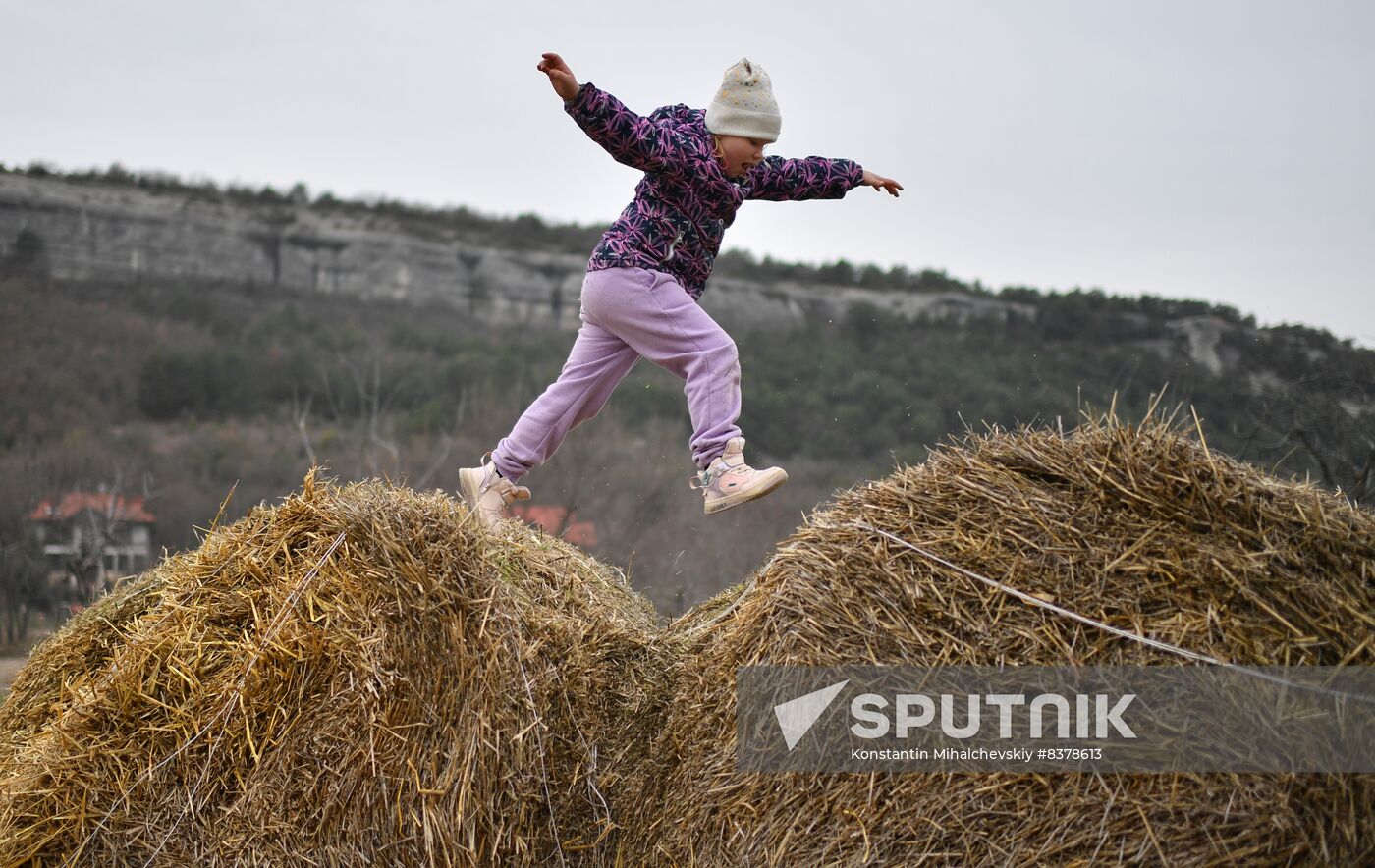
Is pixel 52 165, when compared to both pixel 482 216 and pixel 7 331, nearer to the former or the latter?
pixel 7 331

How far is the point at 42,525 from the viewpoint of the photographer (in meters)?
28.6

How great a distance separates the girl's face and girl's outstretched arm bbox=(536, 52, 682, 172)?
26 centimetres

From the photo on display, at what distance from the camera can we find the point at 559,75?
461 centimetres

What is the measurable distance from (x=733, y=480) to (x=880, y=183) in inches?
69.7

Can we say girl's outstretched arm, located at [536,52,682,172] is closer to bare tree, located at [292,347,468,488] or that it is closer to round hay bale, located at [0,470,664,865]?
round hay bale, located at [0,470,664,865]

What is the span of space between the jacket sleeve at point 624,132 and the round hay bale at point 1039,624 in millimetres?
1843

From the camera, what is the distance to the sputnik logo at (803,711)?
3275 millimetres

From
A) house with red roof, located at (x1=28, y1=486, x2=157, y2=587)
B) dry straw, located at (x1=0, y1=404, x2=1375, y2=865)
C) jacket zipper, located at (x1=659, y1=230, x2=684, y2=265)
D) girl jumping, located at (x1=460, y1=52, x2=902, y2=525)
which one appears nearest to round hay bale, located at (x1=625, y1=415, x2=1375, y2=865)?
dry straw, located at (x1=0, y1=404, x2=1375, y2=865)

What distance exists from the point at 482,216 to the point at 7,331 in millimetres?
24421

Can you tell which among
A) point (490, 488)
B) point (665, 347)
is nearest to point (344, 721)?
point (490, 488)

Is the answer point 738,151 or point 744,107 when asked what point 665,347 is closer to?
point 738,151

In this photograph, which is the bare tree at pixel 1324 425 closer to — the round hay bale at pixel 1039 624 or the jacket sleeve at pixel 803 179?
the jacket sleeve at pixel 803 179

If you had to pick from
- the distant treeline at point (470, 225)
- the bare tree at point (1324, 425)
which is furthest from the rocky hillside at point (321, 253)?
the bare tree at point (1324, 425)

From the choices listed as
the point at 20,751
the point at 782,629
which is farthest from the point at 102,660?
the point at 782,629
